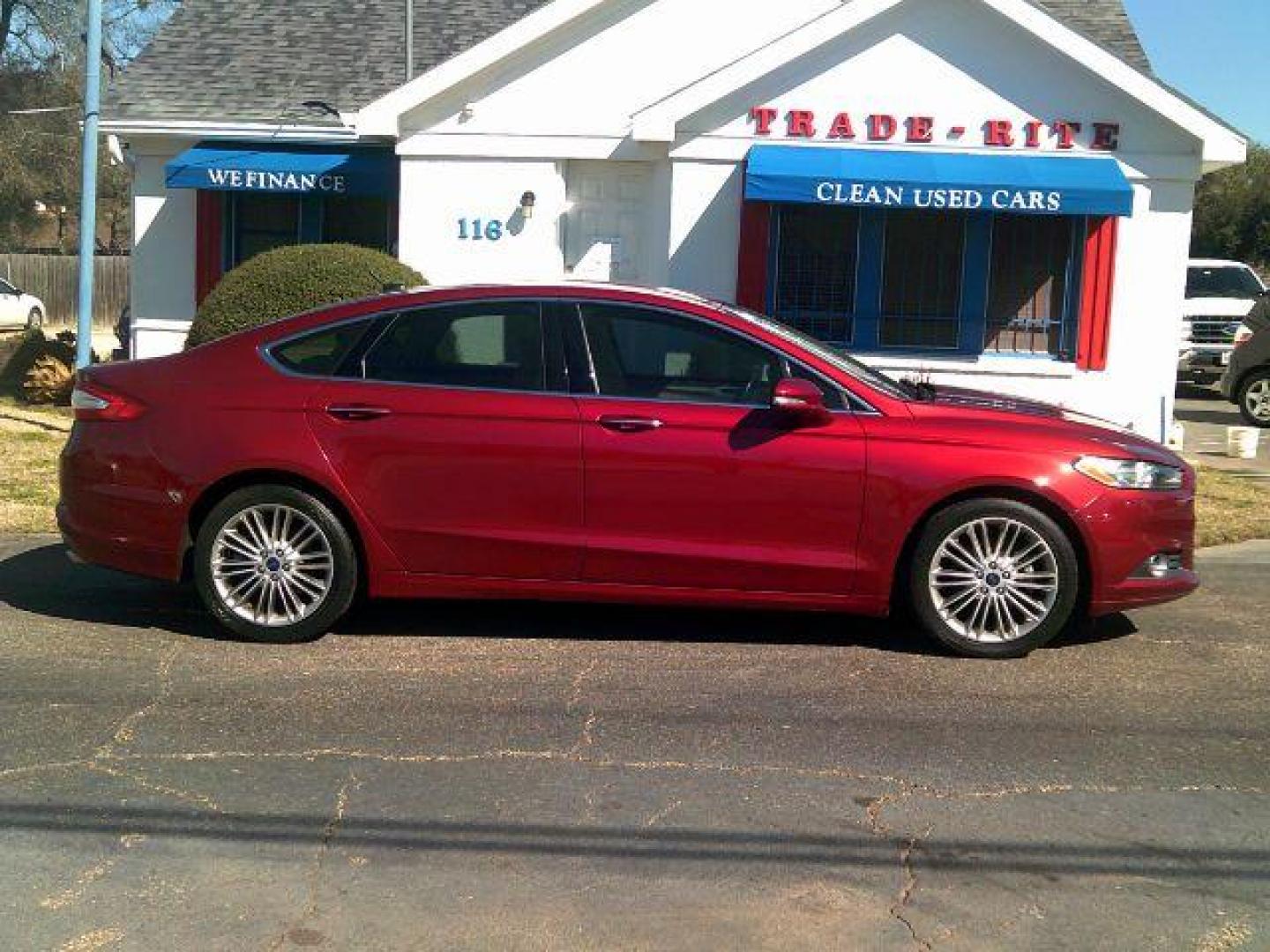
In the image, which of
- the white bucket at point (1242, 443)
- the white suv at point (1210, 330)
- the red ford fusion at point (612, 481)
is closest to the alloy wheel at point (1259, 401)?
A: the white bucket at point (1242, 443)

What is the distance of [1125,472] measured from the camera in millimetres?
6363

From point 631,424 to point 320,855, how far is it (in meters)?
2.60

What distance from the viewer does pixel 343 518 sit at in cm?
647

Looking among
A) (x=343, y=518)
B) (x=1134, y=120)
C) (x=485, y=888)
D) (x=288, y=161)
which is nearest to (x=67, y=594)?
(x=343, y=518)

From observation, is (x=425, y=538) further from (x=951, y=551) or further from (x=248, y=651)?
(x=951, y=551)

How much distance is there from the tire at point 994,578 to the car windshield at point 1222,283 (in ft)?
58.2

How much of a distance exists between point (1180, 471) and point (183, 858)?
4611 mm

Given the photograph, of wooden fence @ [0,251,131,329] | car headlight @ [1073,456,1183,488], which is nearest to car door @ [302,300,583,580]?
car headlight @ [1073,456,1183,488]

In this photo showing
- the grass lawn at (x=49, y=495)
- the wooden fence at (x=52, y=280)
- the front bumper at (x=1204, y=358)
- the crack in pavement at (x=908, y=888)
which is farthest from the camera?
the wooden fence at (x=52, y=280)

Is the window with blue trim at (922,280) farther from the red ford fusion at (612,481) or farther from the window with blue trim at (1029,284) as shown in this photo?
the red ford fusion at (612,481)

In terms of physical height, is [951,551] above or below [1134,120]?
below

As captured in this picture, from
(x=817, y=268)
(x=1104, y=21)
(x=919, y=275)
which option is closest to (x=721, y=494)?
(x=817, y=268)

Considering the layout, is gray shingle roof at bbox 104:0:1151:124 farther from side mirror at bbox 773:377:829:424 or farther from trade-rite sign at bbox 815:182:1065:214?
side mirror at bbox 773:377:829:424

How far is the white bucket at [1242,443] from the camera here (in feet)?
45.3
